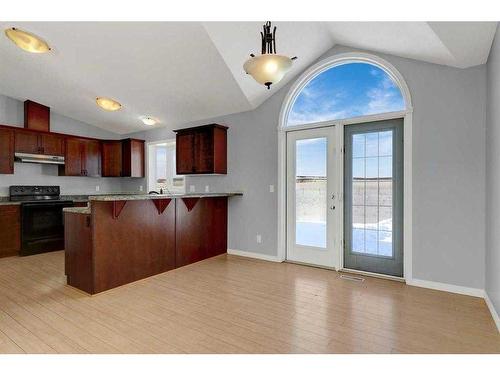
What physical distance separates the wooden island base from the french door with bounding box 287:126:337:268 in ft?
4.81

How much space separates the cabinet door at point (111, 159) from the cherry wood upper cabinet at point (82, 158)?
101mm

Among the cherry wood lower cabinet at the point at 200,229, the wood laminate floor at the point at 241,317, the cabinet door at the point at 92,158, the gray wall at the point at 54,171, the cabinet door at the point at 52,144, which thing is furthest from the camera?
the cabinet door at the point at 92,158

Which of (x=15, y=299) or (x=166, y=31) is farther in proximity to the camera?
(x=166, y=31)

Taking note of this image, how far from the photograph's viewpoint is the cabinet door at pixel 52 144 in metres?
5.23

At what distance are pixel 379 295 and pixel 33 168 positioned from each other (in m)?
6.31

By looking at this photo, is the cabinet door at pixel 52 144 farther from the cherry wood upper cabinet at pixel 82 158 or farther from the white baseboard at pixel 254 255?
the white baseboard at pixel 254 255

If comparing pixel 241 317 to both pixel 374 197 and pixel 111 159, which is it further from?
pixel 111 159

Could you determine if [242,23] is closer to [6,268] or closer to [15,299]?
[15,299]

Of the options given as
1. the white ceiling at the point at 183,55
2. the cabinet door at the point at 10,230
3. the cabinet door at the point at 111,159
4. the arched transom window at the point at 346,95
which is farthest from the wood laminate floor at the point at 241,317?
the cabinet door at the point at 111,159

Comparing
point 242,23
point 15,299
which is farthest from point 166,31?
point 15,299

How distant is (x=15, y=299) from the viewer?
2879 millimetres

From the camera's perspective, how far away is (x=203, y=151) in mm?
4793

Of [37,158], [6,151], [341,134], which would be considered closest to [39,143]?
[37,158]

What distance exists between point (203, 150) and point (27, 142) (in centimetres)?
323
